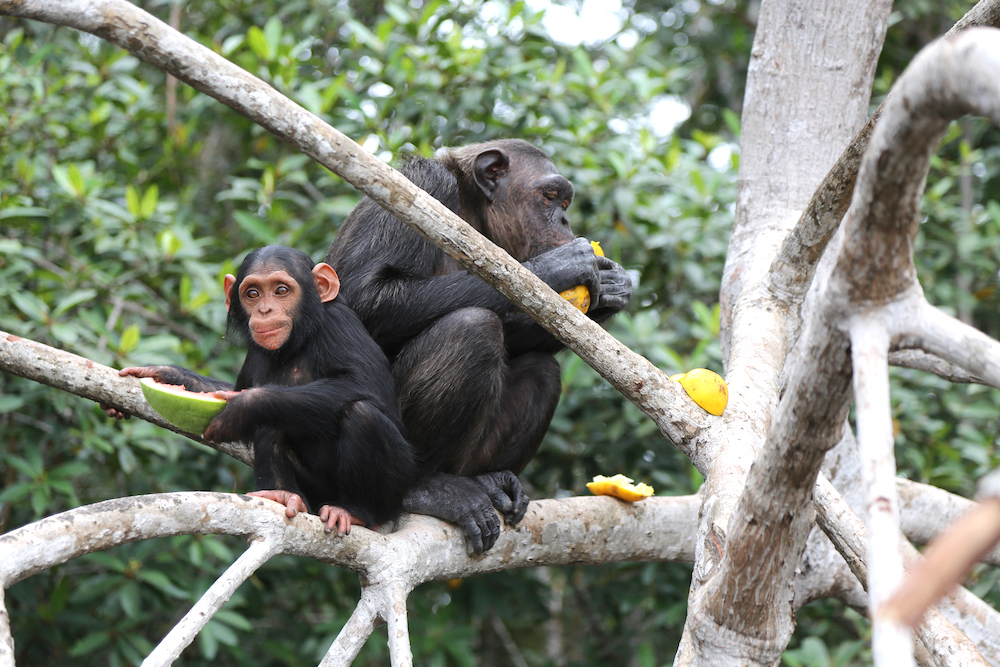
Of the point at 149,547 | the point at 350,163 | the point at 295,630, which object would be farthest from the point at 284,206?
the point at 350,163

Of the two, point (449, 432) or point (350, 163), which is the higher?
point (350, 163)

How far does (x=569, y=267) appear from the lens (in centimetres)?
360

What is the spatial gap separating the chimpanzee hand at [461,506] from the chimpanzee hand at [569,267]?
2.92 feet

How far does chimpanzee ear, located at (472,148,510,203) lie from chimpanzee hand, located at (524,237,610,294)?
0.62 metres

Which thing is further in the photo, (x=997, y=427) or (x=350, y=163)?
(x=997, y=427)

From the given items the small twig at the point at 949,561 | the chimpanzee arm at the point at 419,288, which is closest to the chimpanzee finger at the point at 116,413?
the chimpanzee arm at the point at 419,288

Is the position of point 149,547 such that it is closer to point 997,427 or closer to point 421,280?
point 421,280

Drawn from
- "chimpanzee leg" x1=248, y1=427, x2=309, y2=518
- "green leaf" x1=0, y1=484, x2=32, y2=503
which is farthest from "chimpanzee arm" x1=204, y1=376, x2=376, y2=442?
"green leaf" x1=0, y1=484, x2=32, y2=503

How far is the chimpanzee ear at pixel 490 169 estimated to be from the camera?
415 centimetres

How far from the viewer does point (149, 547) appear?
4723 millimetres

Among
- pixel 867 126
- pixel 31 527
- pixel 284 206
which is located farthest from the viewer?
pixel 284 206

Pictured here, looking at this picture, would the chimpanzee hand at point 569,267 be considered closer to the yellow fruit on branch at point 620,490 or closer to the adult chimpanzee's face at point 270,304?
the yellow fruit on branch at point 620,490

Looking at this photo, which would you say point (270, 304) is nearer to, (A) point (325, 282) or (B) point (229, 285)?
(A) point (325, 282)

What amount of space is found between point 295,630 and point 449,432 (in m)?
3.26
